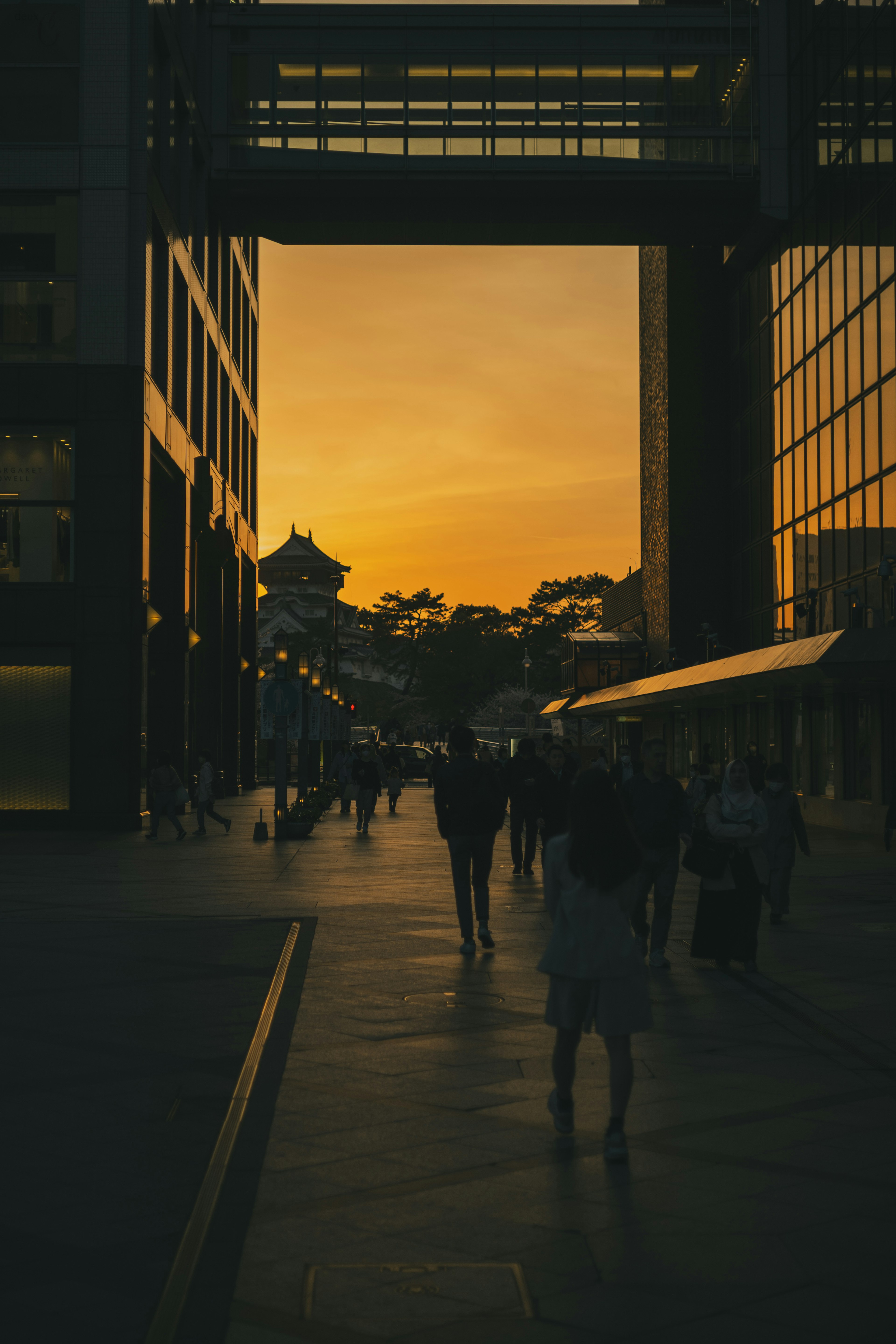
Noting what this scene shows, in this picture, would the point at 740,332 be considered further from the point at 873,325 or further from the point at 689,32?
the point at 873,325

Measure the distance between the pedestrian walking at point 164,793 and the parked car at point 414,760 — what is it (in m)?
40.5

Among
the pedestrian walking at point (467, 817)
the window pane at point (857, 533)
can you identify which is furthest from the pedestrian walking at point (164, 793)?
the window pane at point (857, 533)

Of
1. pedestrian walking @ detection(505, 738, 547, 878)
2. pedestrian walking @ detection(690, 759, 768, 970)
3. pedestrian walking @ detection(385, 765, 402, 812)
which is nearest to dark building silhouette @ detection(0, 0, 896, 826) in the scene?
pedestrian walking @ detection(385, 765, 402, 812)

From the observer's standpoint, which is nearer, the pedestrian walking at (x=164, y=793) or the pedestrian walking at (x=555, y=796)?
the pedestrian walking at (x=555, y=796)

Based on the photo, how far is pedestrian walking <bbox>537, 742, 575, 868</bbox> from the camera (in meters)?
16.4

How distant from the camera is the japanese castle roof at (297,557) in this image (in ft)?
472

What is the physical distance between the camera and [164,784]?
87.7 ft

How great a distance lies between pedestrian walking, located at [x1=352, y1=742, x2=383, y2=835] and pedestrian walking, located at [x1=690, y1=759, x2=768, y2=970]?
17740mm

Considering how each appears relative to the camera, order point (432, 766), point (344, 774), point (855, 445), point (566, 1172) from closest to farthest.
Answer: point (566, 1172), point (855, 445), point (344, 774), point (432, 766)

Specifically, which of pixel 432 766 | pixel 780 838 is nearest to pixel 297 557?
pixel 432 766

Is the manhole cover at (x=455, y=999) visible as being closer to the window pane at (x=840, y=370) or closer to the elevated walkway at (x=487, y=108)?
the window pane at (x=840, y=370)

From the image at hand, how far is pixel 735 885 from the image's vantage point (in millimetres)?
11062

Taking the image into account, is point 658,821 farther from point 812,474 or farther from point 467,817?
point 812,474

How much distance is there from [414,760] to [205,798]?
40.8m
